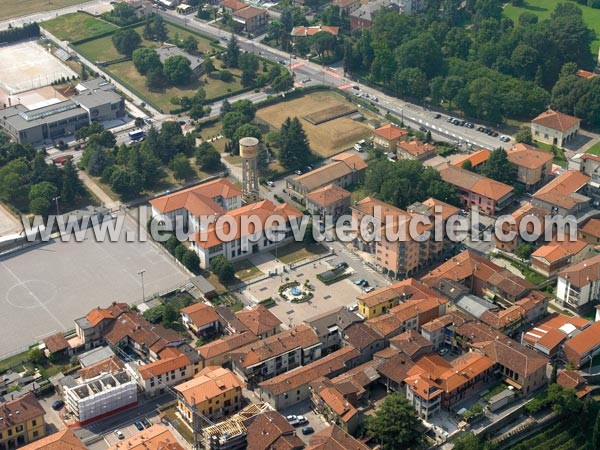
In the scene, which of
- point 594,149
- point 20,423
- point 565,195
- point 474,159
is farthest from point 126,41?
point 20,423

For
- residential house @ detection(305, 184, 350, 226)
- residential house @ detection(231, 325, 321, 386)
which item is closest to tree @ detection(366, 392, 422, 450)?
residential house @ detection(231, 325, 321, 386)

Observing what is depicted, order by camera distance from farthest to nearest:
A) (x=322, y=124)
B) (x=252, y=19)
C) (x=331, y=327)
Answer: (x=252, y=19) < (x=322, y=124) < (x=331, y=327)

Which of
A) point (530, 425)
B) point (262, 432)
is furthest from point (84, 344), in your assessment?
point (530, 425)

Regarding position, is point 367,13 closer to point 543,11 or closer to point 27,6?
point 543,11

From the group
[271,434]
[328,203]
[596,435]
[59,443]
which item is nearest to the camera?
[59,443]

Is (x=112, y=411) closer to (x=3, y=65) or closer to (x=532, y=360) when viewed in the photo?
(x=532, y=360)
